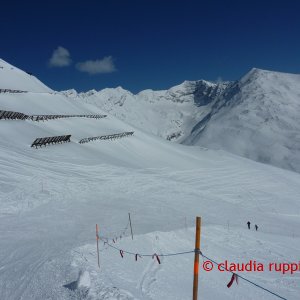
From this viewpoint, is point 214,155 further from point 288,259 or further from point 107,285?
point 107,285

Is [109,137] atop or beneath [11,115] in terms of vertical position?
beneath

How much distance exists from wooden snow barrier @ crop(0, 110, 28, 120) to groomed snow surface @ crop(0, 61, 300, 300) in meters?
1.27

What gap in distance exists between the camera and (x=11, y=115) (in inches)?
2092

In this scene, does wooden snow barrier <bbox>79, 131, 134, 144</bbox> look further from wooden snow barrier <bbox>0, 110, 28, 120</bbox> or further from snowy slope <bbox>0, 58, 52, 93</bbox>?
snowy slope <bbox>0, 58, 52, 93</bbox>

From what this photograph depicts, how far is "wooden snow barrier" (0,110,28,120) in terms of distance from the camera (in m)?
51.2

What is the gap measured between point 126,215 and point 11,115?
106ft

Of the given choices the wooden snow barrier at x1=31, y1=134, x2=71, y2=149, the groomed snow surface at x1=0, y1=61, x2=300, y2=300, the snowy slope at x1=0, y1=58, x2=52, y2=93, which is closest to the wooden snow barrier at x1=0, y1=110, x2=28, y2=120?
the groomed snow surface at x1=0, y1=61, x2=300, y2=300

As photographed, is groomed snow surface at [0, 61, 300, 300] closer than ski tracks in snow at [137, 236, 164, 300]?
No

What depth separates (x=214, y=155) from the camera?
73375 mm

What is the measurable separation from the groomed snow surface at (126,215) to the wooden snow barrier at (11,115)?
49.9 inches

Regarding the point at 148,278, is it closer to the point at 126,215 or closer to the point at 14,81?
the point at 126,215

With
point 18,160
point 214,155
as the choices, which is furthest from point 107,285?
point 214,155

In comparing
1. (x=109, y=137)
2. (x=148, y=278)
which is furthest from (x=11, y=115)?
(x=148, y=278)

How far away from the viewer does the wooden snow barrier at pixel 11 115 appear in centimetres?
5120
